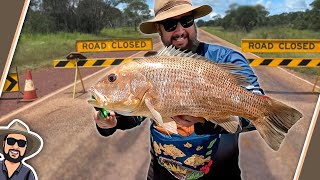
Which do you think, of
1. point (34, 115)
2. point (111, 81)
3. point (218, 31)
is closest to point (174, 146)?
point (111, 81)

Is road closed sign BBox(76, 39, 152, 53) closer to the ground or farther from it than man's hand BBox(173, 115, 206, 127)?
farther from it

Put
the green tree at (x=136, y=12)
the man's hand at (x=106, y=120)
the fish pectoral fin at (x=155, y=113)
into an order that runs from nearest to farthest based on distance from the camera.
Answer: the fish pectoral fin at (x=155, y=113) → the man's hand at (x=106, y=120) → the green tree at (x=136, y=12)

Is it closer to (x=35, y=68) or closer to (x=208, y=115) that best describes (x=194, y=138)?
(x=208, y=115)

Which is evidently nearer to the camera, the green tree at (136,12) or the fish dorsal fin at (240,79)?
the fish dorsal fin at (240,79)

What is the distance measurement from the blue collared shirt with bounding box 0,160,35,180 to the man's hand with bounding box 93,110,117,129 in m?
1.08

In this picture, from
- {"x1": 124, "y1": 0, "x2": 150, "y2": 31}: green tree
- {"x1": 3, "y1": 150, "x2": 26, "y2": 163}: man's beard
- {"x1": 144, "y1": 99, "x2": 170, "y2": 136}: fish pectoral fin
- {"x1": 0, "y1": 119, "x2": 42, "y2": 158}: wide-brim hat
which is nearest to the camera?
{"x1": 144, "y1": 99, "x2": 170, "y2": 136}: fish pectoral fin

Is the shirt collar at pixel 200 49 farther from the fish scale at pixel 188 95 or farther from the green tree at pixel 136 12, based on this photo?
the green tree at pixel 136 12

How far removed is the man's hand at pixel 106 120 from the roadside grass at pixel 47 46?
1113 mm

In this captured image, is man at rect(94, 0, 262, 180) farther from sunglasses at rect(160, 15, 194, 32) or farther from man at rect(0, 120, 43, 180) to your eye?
man at rect(0, 120, 43, 180)

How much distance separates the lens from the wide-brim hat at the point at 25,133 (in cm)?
276

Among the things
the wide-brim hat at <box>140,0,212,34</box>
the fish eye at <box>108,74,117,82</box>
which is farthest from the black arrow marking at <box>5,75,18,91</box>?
the fish eye at <box>108,74,117,82</box>

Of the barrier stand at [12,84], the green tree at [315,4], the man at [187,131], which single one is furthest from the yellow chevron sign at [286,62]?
the barrier stand at [12,84]

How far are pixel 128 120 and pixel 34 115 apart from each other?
1341 mm

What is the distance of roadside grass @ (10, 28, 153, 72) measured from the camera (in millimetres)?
2973
